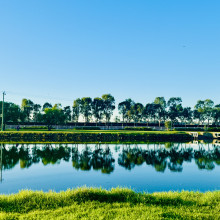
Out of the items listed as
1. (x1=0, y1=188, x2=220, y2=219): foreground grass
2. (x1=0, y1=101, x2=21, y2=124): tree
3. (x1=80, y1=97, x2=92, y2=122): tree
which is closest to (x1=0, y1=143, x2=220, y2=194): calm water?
(x1=0, y1=188, x2=220, y2=219): foreground grass

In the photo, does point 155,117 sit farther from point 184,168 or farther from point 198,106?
point 184,168

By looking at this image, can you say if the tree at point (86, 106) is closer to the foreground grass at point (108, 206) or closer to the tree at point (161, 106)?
the tree at point (161, 106)

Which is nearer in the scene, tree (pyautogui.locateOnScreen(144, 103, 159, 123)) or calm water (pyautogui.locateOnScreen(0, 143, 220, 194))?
calm water (pyautogui.locateOnScreen(0, 143, 220, 194))

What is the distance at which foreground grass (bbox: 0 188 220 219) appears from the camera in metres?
5.51

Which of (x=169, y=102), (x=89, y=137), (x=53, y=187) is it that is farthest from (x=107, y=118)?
(x=53, y=187)

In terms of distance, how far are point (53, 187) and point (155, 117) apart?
75.1 m

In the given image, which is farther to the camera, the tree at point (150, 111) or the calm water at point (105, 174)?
the tree at point (150, 111)

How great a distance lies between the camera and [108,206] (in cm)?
618

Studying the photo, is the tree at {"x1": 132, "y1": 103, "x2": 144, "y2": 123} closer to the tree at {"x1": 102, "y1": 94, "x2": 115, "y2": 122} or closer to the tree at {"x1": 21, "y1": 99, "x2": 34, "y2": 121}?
the tree at {"x1": 102, "y1": 94, "x2": 115, "y2": 122}

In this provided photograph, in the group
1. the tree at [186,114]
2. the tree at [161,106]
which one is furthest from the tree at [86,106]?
the tree at [186,114]

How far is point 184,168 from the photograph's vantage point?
16250mm

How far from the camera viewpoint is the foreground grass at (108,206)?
5508 mm

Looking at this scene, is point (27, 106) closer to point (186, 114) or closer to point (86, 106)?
point (86, 106)

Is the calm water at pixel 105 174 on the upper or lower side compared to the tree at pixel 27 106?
lower
